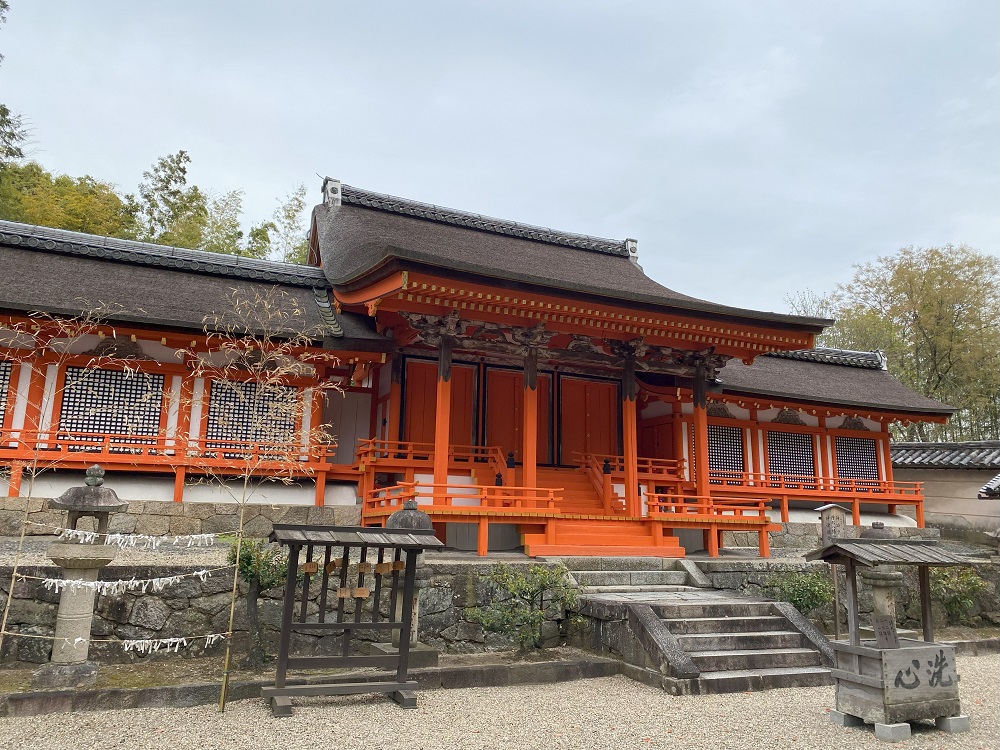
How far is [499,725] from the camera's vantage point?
6312 mm

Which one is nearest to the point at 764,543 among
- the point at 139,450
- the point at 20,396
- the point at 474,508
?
the point at 474,508

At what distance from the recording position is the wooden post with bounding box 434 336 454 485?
11.5m

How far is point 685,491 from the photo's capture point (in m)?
15.5

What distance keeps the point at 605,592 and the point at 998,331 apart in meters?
24.4

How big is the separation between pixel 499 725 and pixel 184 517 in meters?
7.21

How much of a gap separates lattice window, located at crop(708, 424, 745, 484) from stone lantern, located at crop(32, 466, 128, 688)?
1292 centimetres

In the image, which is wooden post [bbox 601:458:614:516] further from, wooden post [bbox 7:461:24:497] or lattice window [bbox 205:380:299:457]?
wooden post [bbox 7:461:24:497]

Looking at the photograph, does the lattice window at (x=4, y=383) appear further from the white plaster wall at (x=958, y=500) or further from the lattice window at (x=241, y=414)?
the white plaster wall at (x=958, y=500)

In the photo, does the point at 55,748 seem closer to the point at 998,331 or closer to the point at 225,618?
the point at 225,618

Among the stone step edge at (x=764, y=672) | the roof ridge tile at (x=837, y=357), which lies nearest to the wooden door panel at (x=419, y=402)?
the stone step edge at (x=764, y=672)

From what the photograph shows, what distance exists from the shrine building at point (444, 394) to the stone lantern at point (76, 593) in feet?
12.7

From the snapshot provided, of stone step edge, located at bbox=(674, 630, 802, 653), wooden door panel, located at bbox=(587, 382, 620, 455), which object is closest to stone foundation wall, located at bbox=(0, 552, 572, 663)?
stone step edge, located at bbox=(674, 630, 802, 653)

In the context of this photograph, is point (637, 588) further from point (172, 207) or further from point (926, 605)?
point (172, 207)

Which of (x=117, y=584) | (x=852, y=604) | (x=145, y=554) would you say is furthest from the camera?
(x=145, y=554)
